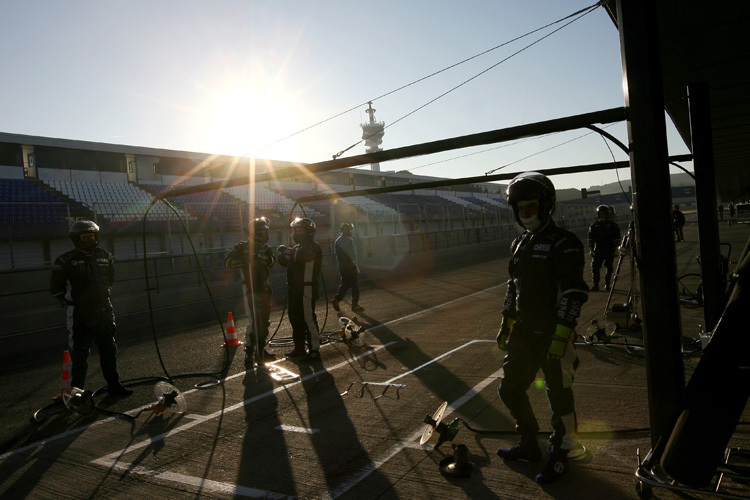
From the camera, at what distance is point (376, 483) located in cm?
373

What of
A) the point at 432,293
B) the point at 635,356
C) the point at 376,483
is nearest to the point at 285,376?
the point at 376,483

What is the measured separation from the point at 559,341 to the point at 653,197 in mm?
1107

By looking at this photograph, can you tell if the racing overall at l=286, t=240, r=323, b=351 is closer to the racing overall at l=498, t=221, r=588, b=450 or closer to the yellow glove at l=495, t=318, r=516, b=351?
the yellow glove at l=495, t=318, r=516, b=351

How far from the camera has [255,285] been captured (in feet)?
26.9

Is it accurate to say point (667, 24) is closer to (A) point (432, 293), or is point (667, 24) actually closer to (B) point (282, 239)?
(A) point (432, 293)

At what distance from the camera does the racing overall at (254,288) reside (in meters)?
7.90

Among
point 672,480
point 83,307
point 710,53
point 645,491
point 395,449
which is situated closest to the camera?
point 645,491

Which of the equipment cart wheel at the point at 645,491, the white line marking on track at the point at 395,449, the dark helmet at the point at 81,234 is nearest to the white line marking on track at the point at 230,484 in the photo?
the white line marking on track at the point at 395,449

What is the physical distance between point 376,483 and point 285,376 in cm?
340

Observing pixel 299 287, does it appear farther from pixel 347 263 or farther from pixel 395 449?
pixel 347 263

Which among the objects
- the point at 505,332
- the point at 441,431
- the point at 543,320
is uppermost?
the point at 543,320

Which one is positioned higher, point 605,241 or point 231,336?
point 605,241

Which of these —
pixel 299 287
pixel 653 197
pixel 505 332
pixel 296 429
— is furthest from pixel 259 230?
pixel 653 197

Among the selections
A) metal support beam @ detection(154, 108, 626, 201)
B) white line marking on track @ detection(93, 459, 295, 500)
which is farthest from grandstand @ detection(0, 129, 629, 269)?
white line marking on track @ detection(93, 459, 295, 500)
